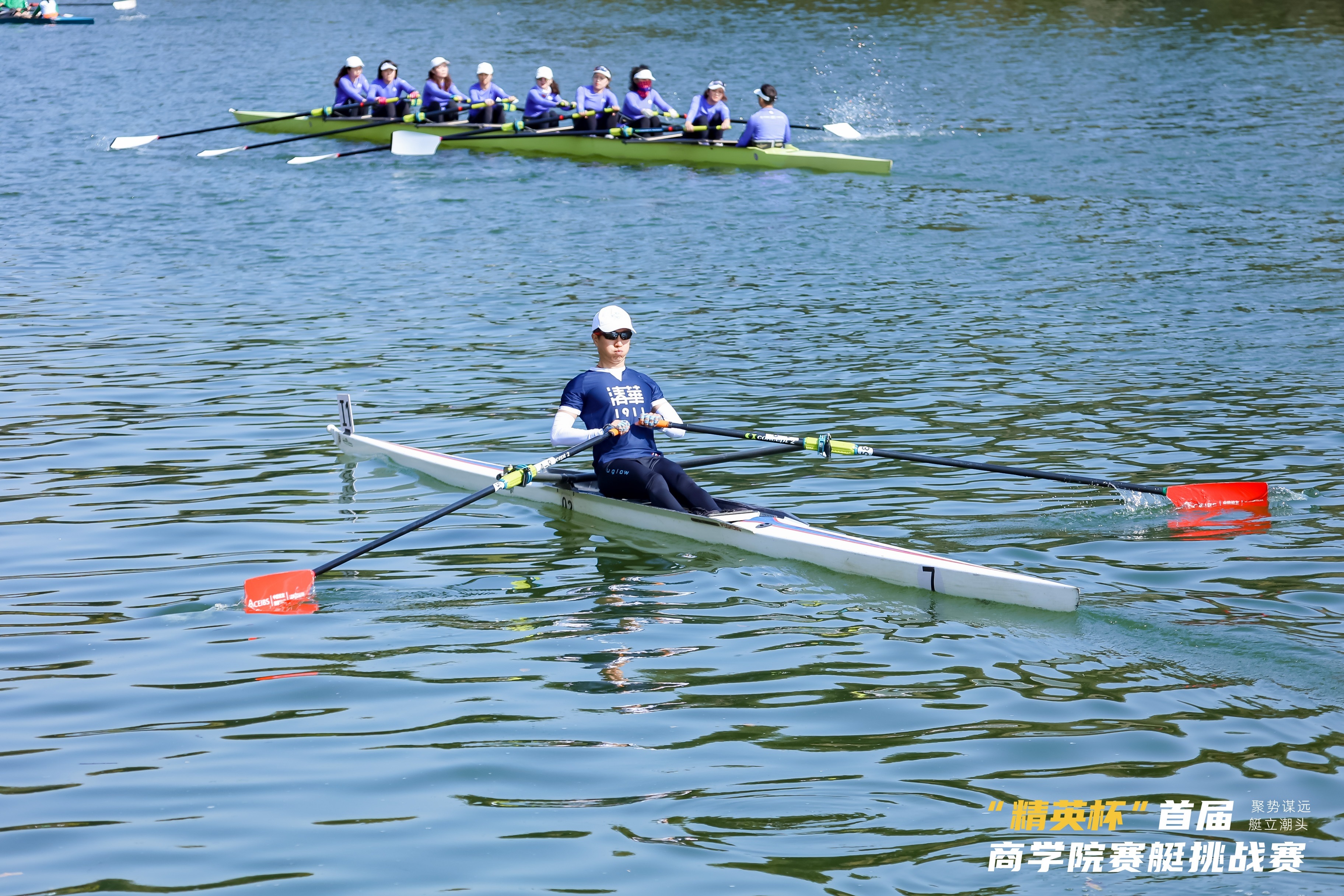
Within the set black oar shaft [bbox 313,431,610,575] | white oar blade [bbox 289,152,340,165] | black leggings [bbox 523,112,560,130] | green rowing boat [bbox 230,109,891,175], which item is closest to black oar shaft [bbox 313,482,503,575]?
black oar shaft [bbox 313,431,610,575]

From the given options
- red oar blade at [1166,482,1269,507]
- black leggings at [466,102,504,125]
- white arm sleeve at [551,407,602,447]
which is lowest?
red oar blade at [1166,482,1269,507]

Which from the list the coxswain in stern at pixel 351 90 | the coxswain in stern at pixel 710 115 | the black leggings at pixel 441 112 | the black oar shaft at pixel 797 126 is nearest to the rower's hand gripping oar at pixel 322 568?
the coxswain in stern at pixel 710 115

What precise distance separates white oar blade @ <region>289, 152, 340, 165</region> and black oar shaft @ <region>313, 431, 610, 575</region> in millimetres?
17390

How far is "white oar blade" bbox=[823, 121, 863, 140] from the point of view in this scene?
27.5 m

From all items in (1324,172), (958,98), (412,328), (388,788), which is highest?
(958,98)

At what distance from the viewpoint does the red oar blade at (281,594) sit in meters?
8.05

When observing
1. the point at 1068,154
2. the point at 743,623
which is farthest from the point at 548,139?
the point at 743,623

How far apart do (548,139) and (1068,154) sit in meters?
10.1

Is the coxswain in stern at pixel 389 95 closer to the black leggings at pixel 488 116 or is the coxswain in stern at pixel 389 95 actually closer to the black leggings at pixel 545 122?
the black leggings at pixel 488 116

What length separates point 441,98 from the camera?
28.8 m

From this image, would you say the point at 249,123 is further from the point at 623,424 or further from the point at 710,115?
the point at 623,424

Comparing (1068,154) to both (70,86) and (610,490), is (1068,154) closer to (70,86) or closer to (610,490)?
(610,490)

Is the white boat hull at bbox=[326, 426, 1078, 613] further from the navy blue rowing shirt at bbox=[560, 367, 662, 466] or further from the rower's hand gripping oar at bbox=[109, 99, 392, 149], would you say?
the rower's hand gripping oar at bbox=[109, 99, 392, 149]

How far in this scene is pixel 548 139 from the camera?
27672 mm
